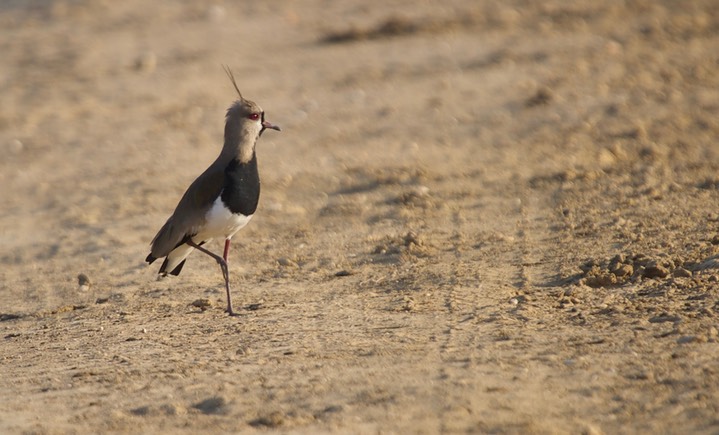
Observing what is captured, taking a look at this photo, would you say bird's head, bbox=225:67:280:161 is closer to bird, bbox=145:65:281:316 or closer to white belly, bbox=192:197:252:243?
bird, bbox=145:65:281:316

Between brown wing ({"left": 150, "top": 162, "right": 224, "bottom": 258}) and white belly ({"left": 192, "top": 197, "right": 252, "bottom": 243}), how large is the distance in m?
0.04

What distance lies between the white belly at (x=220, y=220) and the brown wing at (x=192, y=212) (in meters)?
0.04

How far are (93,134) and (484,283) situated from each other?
22.3 feet

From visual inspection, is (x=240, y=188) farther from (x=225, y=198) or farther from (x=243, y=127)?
(x=243, y=127)

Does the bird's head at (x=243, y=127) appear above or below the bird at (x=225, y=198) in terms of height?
above

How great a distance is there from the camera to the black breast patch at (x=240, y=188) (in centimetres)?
762

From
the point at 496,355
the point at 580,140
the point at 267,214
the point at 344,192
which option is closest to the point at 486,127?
the point at 580,140

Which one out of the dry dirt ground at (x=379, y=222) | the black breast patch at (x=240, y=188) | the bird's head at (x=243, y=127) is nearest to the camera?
the dry dirt ground at (x=379, y=222)

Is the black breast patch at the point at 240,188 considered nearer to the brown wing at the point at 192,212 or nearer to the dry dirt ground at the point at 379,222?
the brown wing at the point at 192,212

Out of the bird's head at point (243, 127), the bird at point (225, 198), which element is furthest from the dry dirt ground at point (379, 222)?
the bird's head at point (243, 127)

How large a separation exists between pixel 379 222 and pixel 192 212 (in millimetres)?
2121

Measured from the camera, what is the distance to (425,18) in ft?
55.6

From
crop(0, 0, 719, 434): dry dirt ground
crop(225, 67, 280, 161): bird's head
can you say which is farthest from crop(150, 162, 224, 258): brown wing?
crop(0, 0, 719, 434): dry dirt ground

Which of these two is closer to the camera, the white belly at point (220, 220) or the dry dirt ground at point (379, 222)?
the dry dirt ground at point (379, 222)
